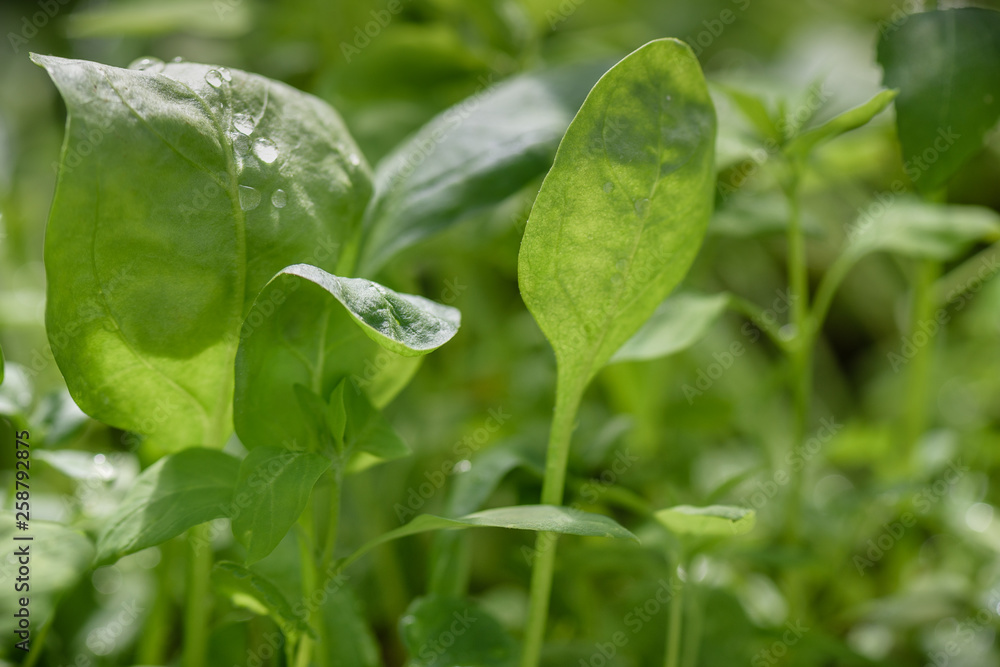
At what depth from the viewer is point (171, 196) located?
1.32 feet

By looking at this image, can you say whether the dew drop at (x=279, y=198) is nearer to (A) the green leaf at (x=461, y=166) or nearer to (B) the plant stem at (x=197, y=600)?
(A) the green leaf at (x=461, y=166)

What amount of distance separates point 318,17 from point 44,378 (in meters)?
0.58

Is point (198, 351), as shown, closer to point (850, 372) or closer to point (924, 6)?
point (924, 6)

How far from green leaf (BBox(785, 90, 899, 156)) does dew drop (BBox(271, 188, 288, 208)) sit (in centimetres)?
35

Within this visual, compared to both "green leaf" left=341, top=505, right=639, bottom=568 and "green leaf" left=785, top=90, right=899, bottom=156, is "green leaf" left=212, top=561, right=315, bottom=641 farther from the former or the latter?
"green leaf" left=785, top=90, right=899, bottom=156

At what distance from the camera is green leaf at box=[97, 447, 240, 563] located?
0.39 m

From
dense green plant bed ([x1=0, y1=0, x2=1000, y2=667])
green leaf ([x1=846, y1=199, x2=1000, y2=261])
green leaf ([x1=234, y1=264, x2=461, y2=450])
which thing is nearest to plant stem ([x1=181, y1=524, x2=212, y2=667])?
dense green plant bed ([x1=0, y1=0, x2=1000, y2=667])

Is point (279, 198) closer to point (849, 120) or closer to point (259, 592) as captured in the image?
point (259, 592)

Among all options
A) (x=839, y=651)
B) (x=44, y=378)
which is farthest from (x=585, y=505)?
(x=44, y=378)

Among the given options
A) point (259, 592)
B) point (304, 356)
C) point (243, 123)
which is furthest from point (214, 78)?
point (259, 592)

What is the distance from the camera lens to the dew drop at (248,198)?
16.5 inches

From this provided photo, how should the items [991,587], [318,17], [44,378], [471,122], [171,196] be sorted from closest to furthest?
1. [171,196]
2. [471,122]
3. [991,587]
4. [44,378]
5. [318,17]

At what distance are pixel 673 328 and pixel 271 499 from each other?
336 millimetres

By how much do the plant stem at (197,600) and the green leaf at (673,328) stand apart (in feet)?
1.04
